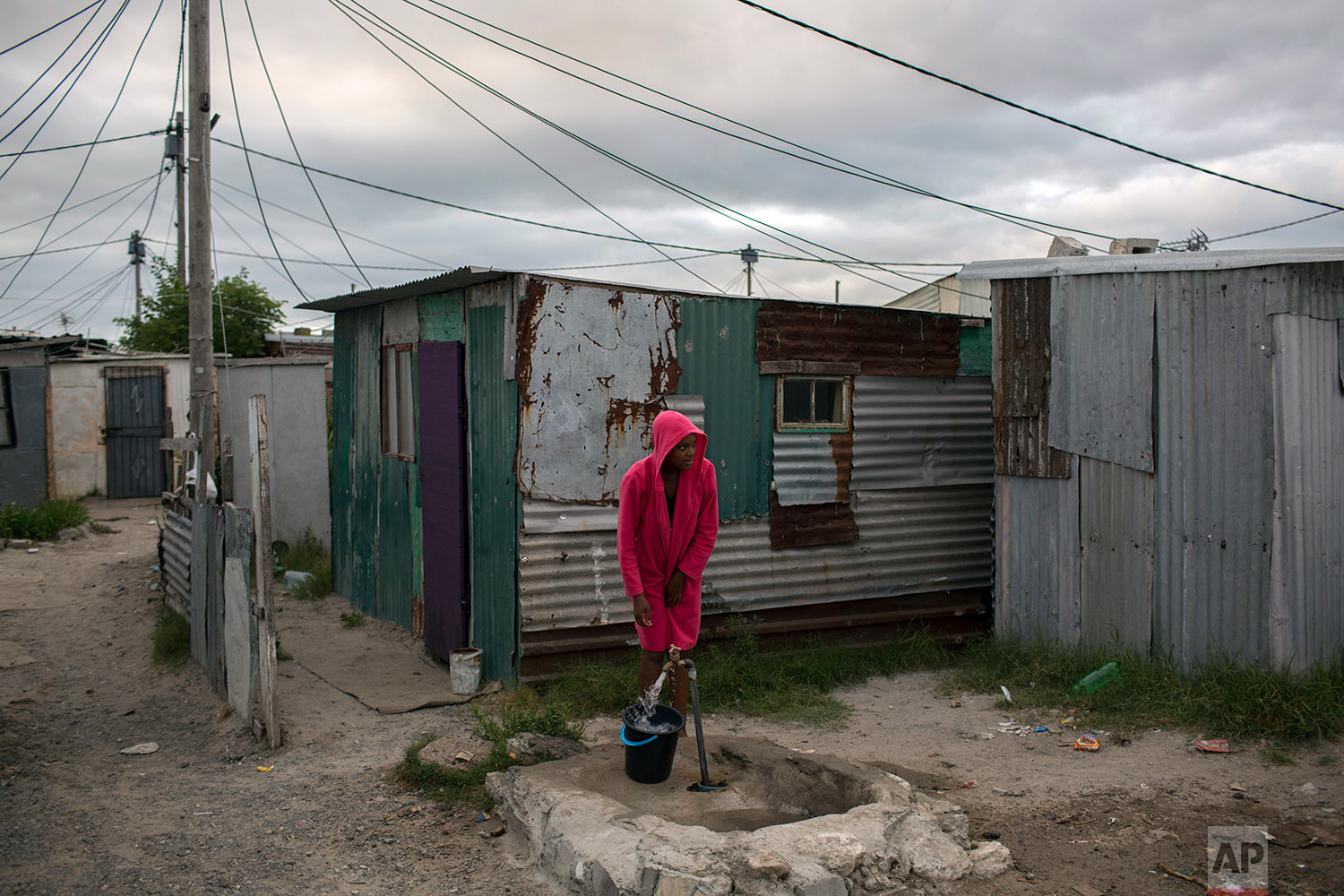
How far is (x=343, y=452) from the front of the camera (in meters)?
9.77

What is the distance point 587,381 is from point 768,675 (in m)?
2.43

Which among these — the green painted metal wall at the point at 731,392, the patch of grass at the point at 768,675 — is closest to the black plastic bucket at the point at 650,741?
the patch of grass at the point at 768,675

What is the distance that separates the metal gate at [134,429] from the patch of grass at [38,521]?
3047mm

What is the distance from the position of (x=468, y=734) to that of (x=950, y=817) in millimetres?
3004

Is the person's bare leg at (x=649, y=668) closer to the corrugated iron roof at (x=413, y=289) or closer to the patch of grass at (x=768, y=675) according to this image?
the patch of grass at (x=768, y=675)

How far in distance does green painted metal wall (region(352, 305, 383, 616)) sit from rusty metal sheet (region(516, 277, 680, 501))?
296 cm

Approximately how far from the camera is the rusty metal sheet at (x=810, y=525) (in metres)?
7.34

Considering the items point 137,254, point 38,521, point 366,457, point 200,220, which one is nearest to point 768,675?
point 366,457

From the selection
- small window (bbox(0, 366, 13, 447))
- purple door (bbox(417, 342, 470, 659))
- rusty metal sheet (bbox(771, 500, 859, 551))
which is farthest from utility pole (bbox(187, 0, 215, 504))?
small window (bbox(0, 366, 13, 447))

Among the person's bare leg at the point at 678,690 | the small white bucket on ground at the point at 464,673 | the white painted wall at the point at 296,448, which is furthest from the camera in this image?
the white painted wall at the point at 296,448

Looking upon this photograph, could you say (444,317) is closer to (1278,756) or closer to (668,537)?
(668,537)

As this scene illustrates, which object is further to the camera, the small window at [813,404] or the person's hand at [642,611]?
the small window at [813,404]

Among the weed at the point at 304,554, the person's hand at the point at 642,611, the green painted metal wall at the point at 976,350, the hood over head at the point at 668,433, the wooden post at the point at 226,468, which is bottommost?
the weed at the point at 304,554

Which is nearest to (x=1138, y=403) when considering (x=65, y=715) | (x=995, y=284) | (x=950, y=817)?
(x=995, y=284)
